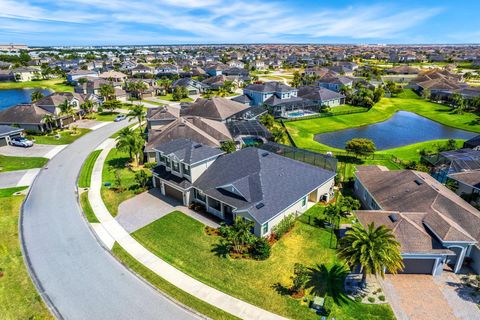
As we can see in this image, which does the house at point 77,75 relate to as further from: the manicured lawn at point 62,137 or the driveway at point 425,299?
the driveway at point 425,299

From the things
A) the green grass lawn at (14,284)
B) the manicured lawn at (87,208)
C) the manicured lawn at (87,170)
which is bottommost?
the green grass lawn at (14,284)

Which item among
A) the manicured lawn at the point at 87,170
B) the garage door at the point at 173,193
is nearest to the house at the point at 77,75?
the manicured lawn at the point at 87,170

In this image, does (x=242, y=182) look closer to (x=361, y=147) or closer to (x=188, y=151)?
(x=188, y=151)

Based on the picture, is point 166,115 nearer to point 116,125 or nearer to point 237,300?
point 116,125

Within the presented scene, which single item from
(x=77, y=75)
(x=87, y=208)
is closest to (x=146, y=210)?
(x=87, y=208)

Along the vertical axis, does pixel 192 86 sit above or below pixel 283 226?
above

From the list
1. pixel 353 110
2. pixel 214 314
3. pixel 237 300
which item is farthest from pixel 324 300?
pixel 353 110
